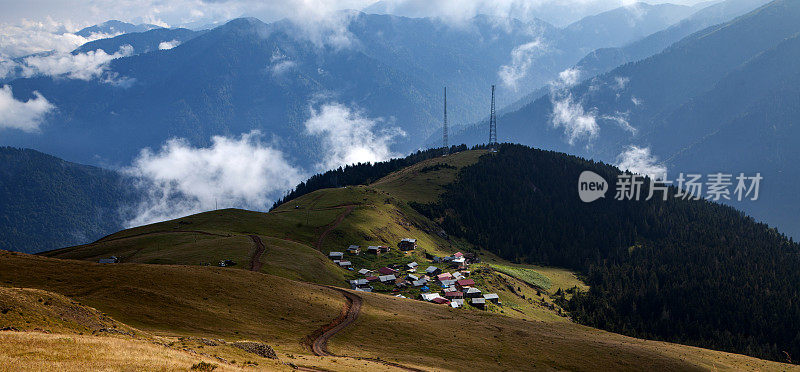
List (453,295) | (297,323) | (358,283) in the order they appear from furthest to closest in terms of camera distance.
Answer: (453,295), (358,283), (297,323)

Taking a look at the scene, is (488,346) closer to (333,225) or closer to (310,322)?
(310,322)

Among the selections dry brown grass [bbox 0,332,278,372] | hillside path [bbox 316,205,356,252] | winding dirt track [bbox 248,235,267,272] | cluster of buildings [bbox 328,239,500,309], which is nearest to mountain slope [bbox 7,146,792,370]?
dry brown grass [bbox 0,332,278,372]

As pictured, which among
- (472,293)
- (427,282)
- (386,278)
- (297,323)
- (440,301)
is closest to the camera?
(297,323)

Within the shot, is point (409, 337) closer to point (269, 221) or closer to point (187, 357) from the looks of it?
point (187, 357)

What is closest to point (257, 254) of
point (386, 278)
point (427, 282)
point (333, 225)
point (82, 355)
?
point (386, 278)

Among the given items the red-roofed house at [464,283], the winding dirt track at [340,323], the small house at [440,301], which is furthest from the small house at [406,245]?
the winding dirt track at [340,323]

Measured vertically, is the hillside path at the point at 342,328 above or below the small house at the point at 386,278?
below

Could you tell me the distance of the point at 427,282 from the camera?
131750mm

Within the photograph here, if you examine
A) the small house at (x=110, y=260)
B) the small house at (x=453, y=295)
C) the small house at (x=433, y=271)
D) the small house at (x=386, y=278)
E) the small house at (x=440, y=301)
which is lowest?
the small house at (x=440, y=301)

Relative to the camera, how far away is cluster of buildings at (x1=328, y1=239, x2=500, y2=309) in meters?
120

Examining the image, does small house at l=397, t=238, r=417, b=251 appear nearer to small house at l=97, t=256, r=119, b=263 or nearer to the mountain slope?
the mountain slope

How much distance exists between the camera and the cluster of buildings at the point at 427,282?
120m

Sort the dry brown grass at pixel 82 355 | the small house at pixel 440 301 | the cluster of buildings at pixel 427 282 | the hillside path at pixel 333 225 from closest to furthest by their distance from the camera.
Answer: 1. the dry brown grass at pixel 82 355
2. the small house at pixel 440 301
3. the cluster of buildings at pixel 427 282
4. the hillside path at pixel 333 225

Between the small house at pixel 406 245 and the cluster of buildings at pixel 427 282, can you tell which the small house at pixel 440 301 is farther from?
the small house at pixel 406 245
